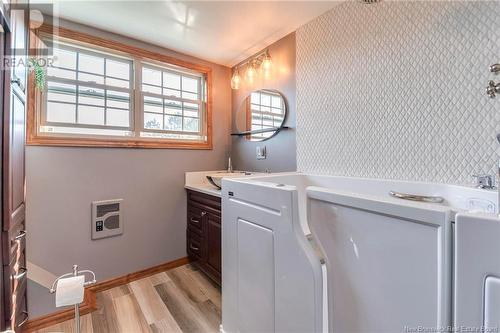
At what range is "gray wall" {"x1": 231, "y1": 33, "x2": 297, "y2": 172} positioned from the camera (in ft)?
7.19

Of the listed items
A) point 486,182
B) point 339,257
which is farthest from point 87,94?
point 486,182

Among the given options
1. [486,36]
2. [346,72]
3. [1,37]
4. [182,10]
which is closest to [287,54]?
[346,72]

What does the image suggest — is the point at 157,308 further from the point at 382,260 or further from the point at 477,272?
the point at 477,272

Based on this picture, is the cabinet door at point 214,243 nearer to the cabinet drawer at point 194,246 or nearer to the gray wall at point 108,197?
the cabinet drawer at point 194,246

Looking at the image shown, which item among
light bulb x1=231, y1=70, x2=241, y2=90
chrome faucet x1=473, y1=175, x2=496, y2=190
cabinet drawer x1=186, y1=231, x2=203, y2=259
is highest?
light bulb x1=231, y1=70, x2=241, y2=90

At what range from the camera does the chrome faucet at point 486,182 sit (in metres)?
1.13

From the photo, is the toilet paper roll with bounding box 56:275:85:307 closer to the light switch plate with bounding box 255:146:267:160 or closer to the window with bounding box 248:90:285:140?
the light switch plate with bounding box 255:146:267:160

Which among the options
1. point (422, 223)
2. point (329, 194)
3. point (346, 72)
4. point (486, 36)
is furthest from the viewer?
point (346, 72)

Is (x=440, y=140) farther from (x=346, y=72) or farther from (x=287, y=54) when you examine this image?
(x=287, y=54)

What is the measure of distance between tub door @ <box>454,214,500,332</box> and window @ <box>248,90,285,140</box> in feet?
5.99

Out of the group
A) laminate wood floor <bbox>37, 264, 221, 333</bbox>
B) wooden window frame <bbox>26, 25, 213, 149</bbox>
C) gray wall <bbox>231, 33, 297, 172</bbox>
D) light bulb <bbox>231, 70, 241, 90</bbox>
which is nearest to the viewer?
laminate wood floor <bbox>37, 264, 221, 333</bbox>

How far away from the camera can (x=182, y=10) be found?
1818 millimetres

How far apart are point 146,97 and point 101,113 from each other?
451 millimetres

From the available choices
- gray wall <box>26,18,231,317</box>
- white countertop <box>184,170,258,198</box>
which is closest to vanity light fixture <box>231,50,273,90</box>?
gray wall <box>26,18,231,317</box>
